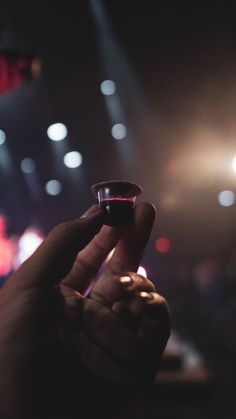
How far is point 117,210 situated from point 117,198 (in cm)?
5

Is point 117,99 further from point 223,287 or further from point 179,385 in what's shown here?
point 179,385

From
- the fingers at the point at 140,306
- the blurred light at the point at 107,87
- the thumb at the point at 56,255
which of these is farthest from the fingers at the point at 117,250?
the blurred light at the point at 107,87

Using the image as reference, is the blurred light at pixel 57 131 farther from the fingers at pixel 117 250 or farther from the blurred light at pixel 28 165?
the fingers at pixel 117 250

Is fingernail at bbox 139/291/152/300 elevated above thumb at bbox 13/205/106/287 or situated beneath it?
situated beneath

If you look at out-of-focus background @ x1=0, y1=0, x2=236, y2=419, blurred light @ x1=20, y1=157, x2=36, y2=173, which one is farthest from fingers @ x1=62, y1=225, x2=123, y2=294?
blurred light @ x1=20, y1=157, x2=36, y2=173

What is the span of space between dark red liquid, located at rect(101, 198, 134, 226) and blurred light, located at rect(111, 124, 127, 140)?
11569mm

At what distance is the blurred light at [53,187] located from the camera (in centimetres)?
1814

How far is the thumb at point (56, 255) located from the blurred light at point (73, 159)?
46.2 feet

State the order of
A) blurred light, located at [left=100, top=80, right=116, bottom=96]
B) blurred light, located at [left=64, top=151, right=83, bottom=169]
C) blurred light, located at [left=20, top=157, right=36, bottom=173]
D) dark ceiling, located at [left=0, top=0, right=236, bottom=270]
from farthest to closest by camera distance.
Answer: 1. blurred light, located at [left=20, top=157, right=36, bottom=173]
2. blurred light, located at [left=64, top=151, right=83, bottom=169]
3. blurred light, located at [left=100, top=80, right=116, bottom=96]
4. dark ceiling, located at [left=0, top=0, right=236, bottom=270]

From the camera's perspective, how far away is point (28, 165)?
17.3 meters

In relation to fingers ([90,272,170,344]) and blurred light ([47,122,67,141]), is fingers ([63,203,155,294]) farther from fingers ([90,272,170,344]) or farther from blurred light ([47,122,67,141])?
blurred light ([47,122,67,141])

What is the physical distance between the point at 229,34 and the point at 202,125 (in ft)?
1.87

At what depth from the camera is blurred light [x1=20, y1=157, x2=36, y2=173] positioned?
16411 millimetres

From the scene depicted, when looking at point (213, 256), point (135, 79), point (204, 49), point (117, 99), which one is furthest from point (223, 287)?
point (204, 49)
